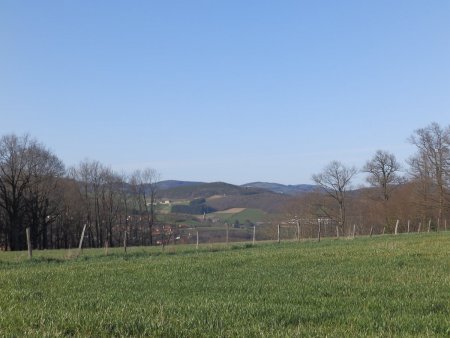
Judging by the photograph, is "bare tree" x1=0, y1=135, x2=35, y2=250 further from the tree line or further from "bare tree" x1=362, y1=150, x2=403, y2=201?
"bare tree" x1=362, y1=150, x2=403, y2=201

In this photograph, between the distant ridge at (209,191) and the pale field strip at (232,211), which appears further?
the distant ridge at (209,191)

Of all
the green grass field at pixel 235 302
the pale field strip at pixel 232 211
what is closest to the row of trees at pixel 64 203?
the pale field strip at pixel 232 211

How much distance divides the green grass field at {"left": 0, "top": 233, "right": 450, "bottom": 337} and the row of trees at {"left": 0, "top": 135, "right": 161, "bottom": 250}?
47.1 m

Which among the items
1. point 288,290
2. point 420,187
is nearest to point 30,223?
point 420,187

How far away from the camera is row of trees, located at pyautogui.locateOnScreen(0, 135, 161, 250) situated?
7256 cm

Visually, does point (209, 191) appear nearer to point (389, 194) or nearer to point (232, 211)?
point (232, 211)

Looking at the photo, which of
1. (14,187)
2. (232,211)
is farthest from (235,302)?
(232,211)

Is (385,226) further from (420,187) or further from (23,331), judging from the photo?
(23,331)

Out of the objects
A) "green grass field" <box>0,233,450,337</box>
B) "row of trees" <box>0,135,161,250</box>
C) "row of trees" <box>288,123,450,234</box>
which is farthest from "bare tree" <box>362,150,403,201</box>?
"green grass field" <box>0,233,450,337</box>

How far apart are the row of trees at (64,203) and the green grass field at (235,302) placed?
47076 millimetres

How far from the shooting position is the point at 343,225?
86.5m

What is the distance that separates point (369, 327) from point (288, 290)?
3947mm

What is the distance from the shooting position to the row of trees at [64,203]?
72.6 metres

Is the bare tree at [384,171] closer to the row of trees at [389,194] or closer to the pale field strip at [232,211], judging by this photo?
the row of trees at [389,194]
